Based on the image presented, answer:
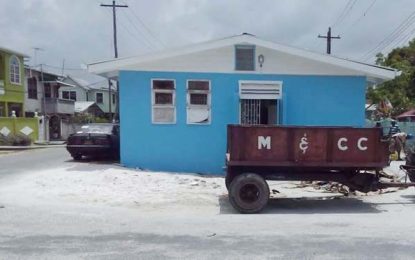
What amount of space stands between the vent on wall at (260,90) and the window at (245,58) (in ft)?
1.67

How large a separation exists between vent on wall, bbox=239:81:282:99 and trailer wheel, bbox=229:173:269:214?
6179 mm

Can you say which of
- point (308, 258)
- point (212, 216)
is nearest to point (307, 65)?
point (212, 216)

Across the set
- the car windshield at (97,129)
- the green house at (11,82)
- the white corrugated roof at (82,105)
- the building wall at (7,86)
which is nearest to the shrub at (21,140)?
the green house at (11,82)

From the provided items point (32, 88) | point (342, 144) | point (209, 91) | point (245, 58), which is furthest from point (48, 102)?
point (342, 144)

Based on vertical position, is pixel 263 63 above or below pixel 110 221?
above

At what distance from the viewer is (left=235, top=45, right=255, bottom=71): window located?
16094 millimetres

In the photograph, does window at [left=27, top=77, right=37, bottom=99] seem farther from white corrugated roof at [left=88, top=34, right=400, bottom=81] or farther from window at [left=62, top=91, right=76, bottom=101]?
white corrugated roof at [left=88, top=34, right=400, bottom=81]

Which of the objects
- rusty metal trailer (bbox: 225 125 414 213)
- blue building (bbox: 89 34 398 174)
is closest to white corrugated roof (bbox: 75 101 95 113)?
blue building (bbox: 89 34 398 174)

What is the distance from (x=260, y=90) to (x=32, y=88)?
116 feet

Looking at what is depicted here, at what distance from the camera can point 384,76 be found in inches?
634

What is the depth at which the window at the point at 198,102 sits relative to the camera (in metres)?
16.0

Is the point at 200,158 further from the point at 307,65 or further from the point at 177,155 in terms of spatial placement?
the point at 307,65

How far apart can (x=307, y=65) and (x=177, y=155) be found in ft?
16.9

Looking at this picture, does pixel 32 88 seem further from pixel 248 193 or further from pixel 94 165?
pixel 248 193
